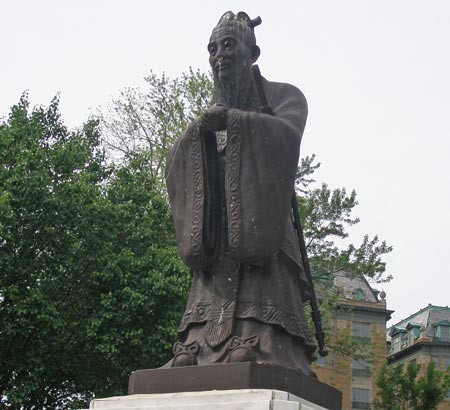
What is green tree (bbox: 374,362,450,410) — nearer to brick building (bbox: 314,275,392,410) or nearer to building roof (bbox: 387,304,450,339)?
brick building (bbox: 314,275,392,410)

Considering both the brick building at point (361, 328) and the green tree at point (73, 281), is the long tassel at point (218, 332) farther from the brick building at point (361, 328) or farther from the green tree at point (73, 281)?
the brick building at point (361, 328)

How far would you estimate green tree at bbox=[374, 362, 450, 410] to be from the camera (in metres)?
19.4

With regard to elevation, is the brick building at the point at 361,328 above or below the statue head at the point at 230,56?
above

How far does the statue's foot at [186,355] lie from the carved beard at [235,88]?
1.99 m

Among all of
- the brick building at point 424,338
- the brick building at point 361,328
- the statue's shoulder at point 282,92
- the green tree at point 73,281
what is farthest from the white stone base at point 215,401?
the brick building at point 424,338

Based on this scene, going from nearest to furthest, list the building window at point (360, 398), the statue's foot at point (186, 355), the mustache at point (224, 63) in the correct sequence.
Result: the statue's foot at point (186, 355) → the mustache at point (224, 63) → the building window at point (360, 398)

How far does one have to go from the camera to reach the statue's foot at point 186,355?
5.82 metres

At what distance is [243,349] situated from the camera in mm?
5633

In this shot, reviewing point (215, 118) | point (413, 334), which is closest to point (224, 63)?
point (215, 118)

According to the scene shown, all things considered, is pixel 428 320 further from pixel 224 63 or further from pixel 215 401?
pixel 215 401

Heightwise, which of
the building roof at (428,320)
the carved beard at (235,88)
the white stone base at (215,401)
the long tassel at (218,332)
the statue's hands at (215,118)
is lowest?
the white stone base at (215,401)

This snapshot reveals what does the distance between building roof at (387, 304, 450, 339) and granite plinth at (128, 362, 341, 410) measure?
4472 cm

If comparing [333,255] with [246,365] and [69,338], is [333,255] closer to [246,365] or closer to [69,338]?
[69,338]

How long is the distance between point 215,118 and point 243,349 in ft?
5.97
